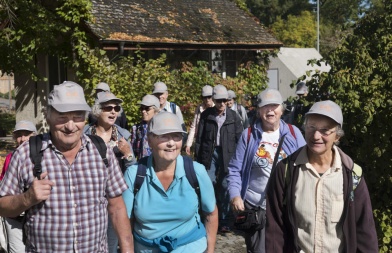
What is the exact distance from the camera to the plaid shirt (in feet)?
10.6

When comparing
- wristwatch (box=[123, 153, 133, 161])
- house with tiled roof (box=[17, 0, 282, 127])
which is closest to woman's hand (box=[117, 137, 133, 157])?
wristwatch (box=[123, 153, 133, 161])

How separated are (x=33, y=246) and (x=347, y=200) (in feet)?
5.98

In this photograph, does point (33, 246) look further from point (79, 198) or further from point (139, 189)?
point (139, 189)

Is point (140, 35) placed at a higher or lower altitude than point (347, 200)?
higher

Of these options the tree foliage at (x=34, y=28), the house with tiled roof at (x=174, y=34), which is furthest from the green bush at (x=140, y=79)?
the tree foliage at (x=34, y=28)

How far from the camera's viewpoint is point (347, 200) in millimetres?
3428

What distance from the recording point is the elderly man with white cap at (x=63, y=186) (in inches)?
127

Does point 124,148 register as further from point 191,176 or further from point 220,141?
point 220,141

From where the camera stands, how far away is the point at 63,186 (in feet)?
10.7

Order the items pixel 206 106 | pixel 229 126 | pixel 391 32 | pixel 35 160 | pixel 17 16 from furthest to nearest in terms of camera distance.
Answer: pixel 17 16 → pixel 206 106 → pixel 229 126 → pixel 391 32 → pixel 35 160

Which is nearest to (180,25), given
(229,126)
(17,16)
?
(17,16)

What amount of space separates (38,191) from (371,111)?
409cm

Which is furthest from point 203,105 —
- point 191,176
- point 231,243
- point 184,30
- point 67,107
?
point 184,30

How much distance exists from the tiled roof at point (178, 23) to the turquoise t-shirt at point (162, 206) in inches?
439
